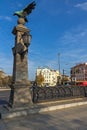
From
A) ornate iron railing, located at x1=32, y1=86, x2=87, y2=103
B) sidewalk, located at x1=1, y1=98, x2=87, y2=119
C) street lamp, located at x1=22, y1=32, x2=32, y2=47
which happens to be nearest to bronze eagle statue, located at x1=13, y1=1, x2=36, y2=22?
street lamp, located at x1=22, y1=32, x2=32, y2=47

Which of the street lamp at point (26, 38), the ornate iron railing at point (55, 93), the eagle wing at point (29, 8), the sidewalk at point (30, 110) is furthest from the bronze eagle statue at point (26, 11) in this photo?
the sidewalk at point (30, 110)

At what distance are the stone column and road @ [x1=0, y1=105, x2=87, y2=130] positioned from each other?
1199 mm

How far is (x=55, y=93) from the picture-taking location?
12461mm

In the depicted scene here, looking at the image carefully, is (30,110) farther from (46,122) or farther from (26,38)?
(26,38)

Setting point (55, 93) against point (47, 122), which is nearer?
point (47, 122)

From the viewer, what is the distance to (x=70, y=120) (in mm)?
8203

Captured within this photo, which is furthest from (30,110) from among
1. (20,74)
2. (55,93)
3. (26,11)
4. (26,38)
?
(26,11)

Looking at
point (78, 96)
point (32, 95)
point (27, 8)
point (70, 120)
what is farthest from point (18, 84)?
point (78, 96)

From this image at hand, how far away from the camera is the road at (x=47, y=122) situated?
23.8ft

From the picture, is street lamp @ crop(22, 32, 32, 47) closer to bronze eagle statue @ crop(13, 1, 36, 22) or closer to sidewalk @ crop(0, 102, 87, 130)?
bronze eagle statue @ crop(13, 1, 36, 22)

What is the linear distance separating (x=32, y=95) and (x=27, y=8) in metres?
4.72

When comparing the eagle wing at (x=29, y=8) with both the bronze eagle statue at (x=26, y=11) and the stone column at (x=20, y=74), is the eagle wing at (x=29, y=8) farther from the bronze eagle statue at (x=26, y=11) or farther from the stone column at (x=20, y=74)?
the stone column at (x=20, y=74)

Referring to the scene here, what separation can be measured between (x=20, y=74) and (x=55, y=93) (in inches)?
118

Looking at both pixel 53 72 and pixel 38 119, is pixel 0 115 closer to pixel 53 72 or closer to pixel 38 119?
pixel 38 119
